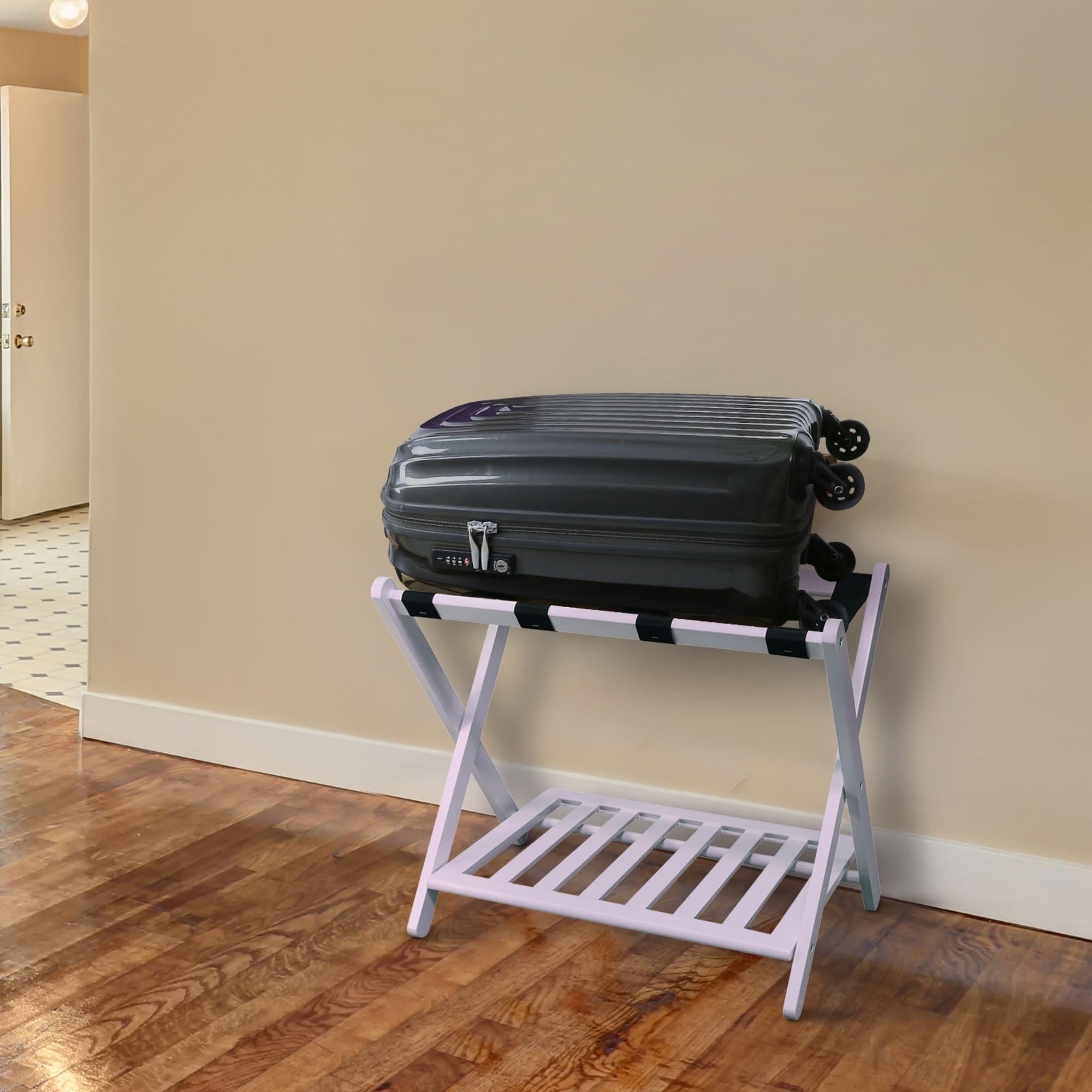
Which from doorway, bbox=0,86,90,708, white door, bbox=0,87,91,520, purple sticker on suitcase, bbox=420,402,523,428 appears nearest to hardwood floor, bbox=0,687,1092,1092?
purple sticker on suitcase, bbox=420,402,523,428

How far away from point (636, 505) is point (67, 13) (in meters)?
4.00

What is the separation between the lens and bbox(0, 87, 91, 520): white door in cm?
572

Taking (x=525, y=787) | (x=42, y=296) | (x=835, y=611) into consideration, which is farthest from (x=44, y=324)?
(x=835, y=611)

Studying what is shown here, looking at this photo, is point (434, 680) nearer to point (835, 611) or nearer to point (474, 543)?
point (474, 543)

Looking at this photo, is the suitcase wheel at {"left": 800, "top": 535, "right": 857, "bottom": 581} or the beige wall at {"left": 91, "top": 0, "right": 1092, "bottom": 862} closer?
the suitcase wheel at {"left": 800, "top": 535, "right": 857, "bottom": 581}

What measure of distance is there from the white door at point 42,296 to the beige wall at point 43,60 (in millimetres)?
331

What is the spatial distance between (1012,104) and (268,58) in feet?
5.07

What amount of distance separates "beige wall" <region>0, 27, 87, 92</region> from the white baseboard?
14.6ft

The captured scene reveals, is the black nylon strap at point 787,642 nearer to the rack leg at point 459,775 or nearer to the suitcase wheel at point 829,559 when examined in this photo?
the suitcase wheel at point 829,559

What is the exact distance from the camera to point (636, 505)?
71.2 inches

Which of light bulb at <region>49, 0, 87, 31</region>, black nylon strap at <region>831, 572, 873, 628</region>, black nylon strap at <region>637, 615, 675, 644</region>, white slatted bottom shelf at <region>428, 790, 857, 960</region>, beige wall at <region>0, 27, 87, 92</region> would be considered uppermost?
beige wall at <region>0, 27, 87, 92</region>

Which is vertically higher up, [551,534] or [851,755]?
[551,534]

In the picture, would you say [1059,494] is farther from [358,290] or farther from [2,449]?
[2,449]

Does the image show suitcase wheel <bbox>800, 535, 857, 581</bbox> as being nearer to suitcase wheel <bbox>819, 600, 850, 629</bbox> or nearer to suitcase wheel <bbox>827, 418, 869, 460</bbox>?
suitcase wheel <bbox>819, 600, 850, 629</bbox>
